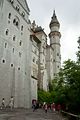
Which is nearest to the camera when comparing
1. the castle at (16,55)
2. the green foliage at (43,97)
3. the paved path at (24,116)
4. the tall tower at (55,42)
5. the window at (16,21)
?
the paved path at (24,116)

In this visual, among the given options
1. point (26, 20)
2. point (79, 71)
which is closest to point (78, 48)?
point (79, 71)

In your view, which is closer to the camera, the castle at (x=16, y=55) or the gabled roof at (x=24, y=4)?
the castle at (x=16, y=55)

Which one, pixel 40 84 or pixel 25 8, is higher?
pixel 25 8

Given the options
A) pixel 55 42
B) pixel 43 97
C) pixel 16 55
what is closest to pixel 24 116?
pixel 16 55

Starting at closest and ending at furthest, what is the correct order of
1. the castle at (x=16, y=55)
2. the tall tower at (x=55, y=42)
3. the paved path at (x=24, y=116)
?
the paved path at (x=24, y=116) < the castle at (x=16, y=55) < the tall tower at (x=55, y=42)

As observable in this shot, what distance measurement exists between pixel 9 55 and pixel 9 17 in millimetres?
8465

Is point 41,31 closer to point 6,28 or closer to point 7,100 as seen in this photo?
point 6,28

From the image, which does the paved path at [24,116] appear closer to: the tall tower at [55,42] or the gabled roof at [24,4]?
the gabled roof at [24,4]

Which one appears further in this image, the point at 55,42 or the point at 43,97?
the point at 55,42

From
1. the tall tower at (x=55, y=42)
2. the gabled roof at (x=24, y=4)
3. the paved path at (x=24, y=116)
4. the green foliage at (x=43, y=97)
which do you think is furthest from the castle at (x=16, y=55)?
the tall tower at (x=55, y=42)

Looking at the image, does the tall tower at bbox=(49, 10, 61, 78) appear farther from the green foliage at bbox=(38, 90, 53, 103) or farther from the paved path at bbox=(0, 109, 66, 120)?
the paved path at bbox=(0, 109, 66, 120)

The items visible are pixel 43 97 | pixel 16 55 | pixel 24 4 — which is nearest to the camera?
pixel 16 55

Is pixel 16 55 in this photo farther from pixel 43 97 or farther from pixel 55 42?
pixel 55 42

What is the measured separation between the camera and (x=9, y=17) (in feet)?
138
